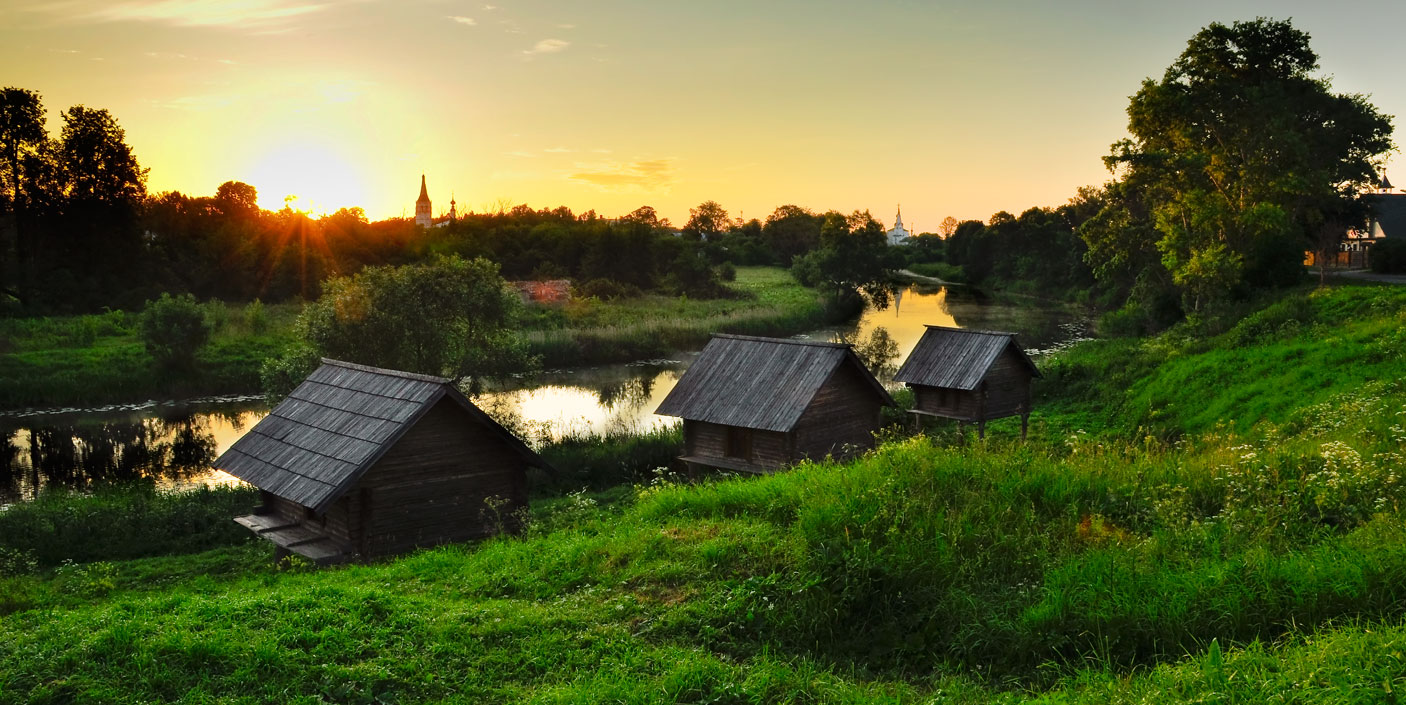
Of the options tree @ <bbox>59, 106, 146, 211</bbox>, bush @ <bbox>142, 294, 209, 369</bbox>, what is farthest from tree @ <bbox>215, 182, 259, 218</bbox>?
bush @ <bbox>142, 294, 209, 369</bbox>

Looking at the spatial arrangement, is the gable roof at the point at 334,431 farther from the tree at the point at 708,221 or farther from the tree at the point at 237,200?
the tree at the point at 708,221

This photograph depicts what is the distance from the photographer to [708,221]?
5866 inches

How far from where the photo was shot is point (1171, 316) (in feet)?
146

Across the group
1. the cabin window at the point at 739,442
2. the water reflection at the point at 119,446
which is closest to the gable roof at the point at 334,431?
the cabin window at the point at 739,442

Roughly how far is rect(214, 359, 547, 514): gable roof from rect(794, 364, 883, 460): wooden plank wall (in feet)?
23.4

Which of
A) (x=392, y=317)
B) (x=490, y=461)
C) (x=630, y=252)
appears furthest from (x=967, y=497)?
(x=630, y=252)

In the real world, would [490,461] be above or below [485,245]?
below

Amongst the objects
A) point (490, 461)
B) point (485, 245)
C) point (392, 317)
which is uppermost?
point (485, 245)

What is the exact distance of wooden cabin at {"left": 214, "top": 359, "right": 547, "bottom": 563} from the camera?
50.4ft

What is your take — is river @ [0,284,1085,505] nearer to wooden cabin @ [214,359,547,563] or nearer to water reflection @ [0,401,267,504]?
water reflection @ [0,401,267,504]

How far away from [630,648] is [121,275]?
59.0m

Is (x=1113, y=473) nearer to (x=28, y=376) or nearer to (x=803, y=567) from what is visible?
(x=803, y=567)

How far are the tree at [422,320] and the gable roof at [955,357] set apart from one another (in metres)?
13.7

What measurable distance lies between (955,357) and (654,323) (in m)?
29.8
